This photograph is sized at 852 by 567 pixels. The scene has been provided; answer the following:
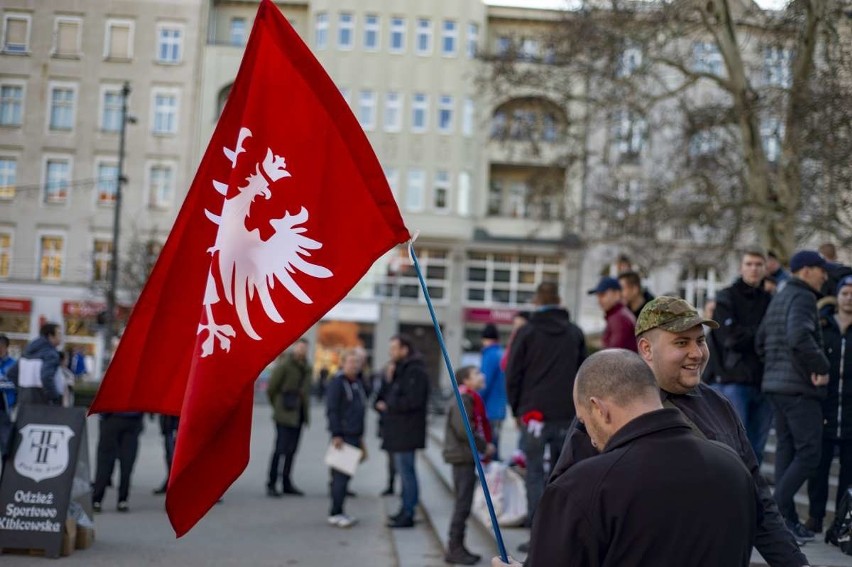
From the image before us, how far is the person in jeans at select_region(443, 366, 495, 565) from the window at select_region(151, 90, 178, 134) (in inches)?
1439

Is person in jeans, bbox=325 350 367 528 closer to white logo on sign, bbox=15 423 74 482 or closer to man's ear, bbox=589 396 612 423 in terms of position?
white logo on sign, bbox=15 423 74 482

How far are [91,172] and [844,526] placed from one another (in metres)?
41.1

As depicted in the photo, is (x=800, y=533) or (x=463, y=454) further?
(x=463, y=454)

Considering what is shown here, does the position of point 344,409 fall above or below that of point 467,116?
below

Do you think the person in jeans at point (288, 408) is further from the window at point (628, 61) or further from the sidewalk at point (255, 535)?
the window at point (628, 61)

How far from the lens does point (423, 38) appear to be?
4447cm

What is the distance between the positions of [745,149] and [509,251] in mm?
28101

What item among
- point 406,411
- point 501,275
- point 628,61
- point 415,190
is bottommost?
point 406,411

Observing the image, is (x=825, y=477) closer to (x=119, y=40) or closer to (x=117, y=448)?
(x=117, y=448)

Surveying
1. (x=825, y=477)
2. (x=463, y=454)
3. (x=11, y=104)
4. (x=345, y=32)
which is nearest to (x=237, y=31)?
(x=345, y=32)

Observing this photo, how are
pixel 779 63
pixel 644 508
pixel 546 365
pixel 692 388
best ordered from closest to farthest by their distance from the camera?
1. pixel 644 508
2. pixel 692 388
3. pixel 546 365
4. pixel 779 63

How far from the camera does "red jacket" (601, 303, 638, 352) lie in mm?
8797

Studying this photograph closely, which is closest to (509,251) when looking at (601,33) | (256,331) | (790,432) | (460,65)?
(460,65)

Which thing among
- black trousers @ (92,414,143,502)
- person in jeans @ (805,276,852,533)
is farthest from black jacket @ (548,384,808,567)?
black trousers @ (92,414,143,502)
